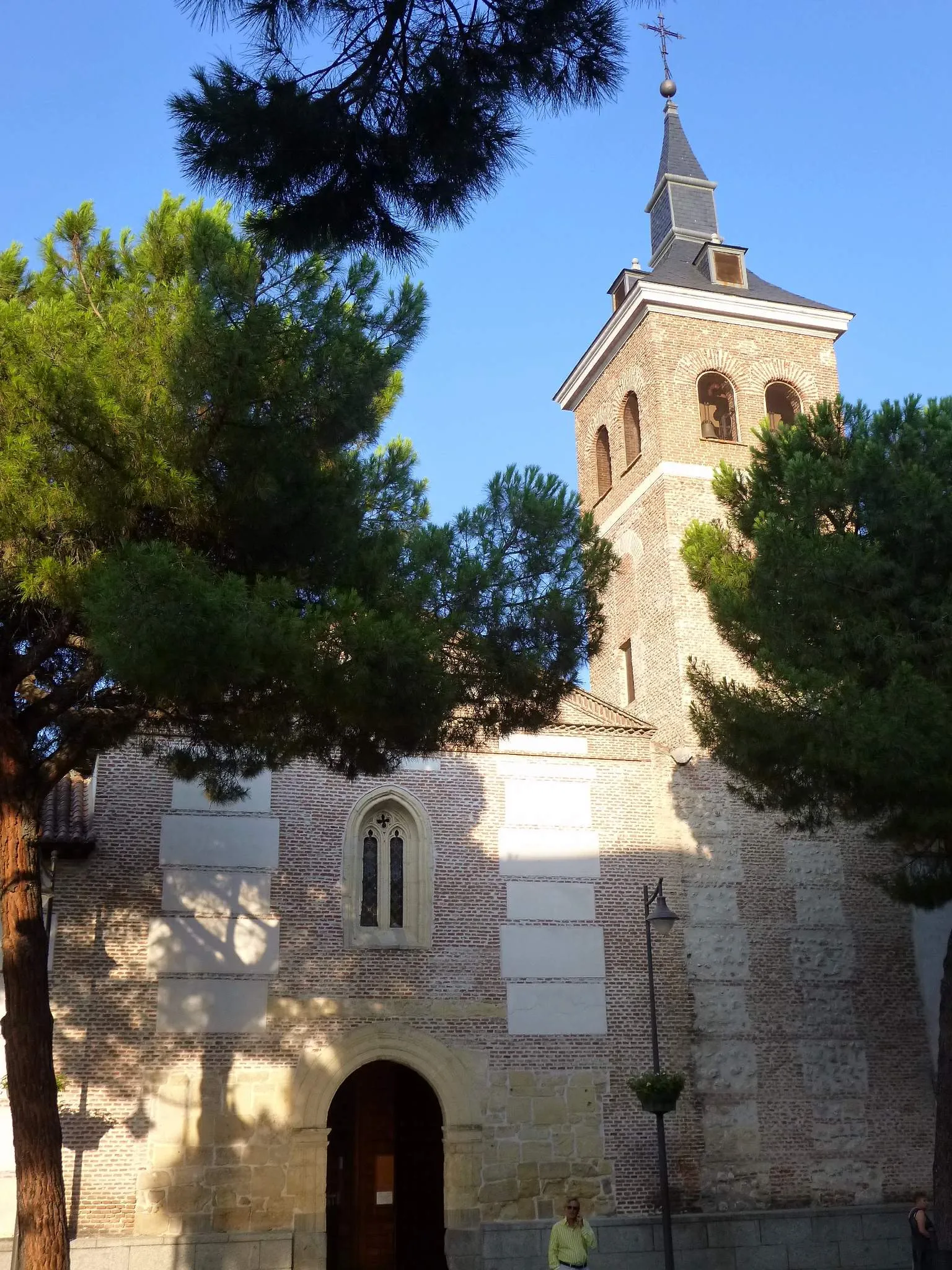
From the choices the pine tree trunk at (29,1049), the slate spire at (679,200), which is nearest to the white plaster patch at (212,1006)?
the pine tree trunk at (29,1049)

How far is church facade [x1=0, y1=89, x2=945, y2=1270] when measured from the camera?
13625 mm

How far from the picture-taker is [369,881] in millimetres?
15383

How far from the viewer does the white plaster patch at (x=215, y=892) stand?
47.2 ft

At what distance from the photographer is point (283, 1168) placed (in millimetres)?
13711

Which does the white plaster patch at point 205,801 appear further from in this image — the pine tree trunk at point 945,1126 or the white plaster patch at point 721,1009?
the pine tree trunk at point 945,1126

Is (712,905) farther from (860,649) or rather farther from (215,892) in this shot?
(215,892)

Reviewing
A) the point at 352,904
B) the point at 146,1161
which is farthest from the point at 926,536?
the point at 146,1161

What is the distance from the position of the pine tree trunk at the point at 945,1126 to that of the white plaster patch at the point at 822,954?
12.7ft

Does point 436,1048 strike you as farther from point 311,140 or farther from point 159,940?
point 311,140

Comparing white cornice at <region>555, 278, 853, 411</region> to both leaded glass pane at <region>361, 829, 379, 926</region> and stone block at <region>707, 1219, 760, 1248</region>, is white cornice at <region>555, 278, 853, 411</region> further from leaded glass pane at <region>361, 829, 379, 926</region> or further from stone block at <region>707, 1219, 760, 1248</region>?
stone block at <region>707, 1219, 760, 1248</region>

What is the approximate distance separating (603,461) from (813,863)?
318 inches

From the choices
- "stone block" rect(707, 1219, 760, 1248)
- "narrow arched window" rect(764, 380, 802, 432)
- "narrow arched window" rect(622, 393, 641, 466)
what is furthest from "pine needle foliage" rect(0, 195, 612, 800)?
"narrow arched window" rect(764, 380, 802, 432)

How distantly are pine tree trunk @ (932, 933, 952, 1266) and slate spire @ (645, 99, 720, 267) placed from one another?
15.5 m

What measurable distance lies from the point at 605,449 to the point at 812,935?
912 centimetres
